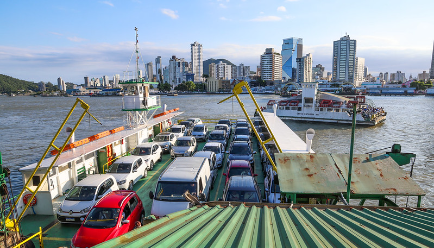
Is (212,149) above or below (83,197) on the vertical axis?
above

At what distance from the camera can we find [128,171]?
1139 cm

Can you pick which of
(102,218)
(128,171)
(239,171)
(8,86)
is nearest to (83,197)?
(102,218)

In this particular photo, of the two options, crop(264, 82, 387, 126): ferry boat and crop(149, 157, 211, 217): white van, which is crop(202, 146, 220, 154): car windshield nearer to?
crop(149, 157, 211, 217): white van

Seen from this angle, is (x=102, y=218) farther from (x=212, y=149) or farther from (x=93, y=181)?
(x=212, y=149)

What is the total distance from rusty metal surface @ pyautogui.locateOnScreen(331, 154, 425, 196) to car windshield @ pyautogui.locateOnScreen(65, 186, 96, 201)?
821 cm

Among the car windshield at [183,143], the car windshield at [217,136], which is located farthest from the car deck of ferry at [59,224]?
the car windshield at [217,136]

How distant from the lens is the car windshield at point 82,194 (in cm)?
855

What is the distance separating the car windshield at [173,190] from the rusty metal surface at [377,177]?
4708 mm

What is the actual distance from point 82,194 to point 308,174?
7.61 m

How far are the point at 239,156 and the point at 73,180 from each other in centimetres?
833

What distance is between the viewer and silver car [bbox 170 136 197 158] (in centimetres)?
1530

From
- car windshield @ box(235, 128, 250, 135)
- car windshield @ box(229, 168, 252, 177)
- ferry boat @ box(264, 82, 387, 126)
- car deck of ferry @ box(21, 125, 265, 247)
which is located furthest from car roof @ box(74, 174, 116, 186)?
ferry boat @ box(264, 82, 387, 126)

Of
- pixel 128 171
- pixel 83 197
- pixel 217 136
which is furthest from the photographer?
pixel 217 136

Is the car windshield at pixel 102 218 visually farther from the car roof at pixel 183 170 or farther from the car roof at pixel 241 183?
the car roof at pixel 241 183
